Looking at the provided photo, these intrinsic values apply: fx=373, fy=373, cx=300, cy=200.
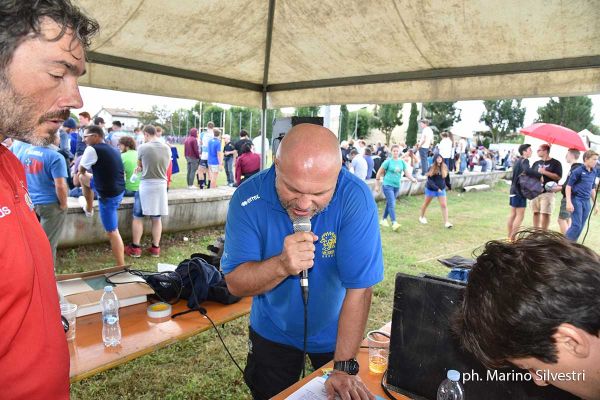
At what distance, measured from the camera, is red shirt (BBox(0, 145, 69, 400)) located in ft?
3.75

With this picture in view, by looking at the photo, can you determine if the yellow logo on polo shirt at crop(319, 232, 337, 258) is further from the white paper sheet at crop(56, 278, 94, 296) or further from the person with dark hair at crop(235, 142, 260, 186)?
the person with dark hair at crop(235, 142, 260, 186)

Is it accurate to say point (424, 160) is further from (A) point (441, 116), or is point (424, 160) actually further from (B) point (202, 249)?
(A) point (441, 116)

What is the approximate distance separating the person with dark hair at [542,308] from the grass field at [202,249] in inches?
103

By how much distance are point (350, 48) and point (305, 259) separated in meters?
2.37

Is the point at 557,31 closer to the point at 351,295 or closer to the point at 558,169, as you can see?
the point at 351,295

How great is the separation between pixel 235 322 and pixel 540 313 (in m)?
3.85

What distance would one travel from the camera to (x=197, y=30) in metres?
3.10

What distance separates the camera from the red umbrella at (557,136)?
7672mm

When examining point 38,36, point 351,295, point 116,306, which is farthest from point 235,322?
point 38,36

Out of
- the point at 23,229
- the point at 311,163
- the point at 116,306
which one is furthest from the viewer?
the point at 116,306

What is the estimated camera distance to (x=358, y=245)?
64.9 inches

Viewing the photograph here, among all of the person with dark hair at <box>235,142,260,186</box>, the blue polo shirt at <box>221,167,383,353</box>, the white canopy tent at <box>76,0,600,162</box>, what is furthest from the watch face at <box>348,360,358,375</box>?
the person with dark hair at <box>235,142,260,186</box>

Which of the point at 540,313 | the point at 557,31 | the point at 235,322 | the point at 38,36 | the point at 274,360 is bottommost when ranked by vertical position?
the point at 235,322

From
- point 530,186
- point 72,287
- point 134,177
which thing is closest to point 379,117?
point 530,186
